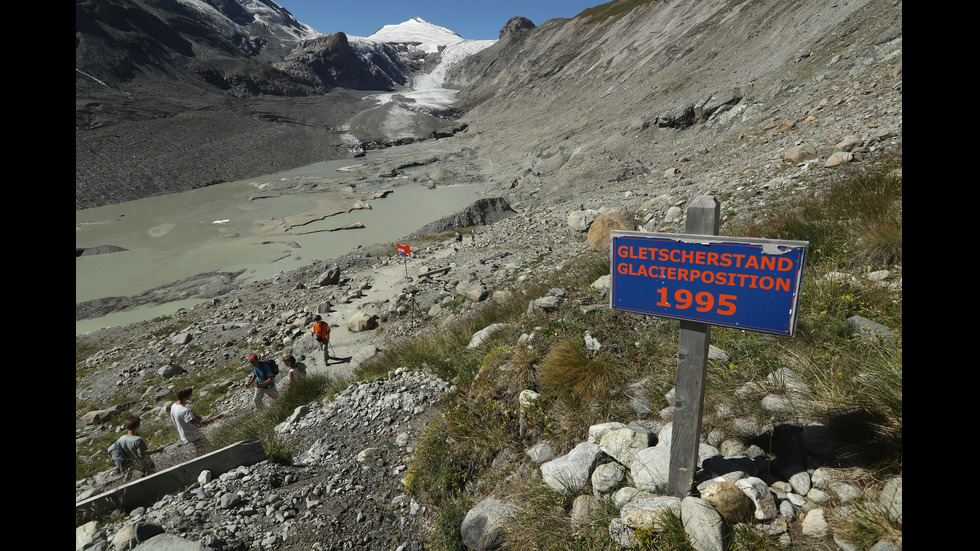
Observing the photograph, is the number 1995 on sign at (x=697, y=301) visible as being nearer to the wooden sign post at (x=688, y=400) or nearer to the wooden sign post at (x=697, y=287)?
the wooden sign post at (x=697, y=287)

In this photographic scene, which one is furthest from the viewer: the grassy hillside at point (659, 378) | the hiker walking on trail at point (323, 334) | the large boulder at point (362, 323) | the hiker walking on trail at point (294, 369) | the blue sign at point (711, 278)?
the large boulder at point (362, 323)

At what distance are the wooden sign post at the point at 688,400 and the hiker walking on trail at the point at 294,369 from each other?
7858 mm

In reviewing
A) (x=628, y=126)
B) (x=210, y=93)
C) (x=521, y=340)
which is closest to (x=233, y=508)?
(x=521, y=340)

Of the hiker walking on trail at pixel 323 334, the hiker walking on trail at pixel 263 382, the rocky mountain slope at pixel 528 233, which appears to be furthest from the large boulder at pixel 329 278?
the hiker walking on trail at pixel 263 382

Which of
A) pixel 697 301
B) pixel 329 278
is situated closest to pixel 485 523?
pixel 697 301

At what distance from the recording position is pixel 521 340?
19.5 feet

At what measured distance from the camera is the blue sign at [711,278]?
2.35 m

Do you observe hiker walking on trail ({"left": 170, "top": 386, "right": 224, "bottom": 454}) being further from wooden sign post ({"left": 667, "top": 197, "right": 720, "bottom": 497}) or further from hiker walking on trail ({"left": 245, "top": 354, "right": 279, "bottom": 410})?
wooden sign post ({"left": 667, "top": 197, "right": 720, "bottom": 497})

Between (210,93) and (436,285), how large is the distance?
125910 mm

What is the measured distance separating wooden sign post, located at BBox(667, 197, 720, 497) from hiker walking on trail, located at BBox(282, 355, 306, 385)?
7858 millimetres

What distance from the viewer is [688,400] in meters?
2.83

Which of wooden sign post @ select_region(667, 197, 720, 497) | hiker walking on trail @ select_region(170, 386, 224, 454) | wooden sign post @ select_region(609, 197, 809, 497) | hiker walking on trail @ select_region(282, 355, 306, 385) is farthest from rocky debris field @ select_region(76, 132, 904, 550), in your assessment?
hiker walking on trail @ select_region(170, 386, 224, 454)

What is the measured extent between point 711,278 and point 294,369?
32.7ft

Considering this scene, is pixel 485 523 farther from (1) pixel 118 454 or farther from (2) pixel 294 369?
(2) pixel 294 369
